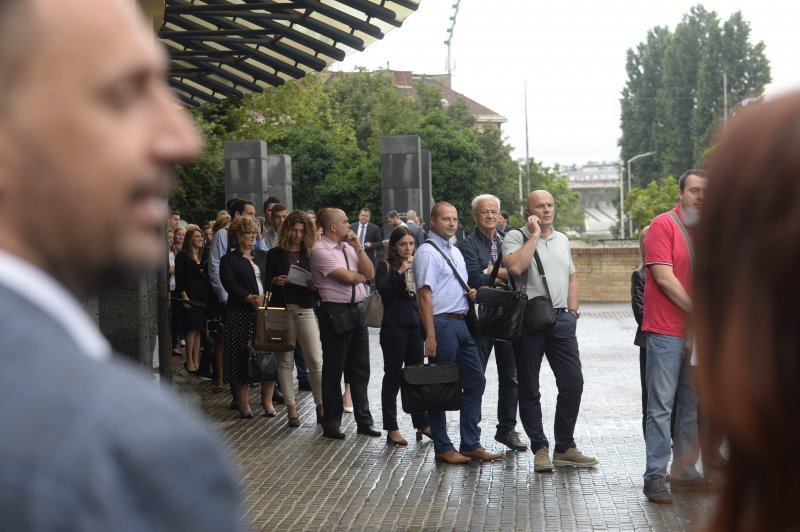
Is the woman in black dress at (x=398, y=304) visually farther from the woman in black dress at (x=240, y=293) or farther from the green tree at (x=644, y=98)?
the green tree at (x=644, y=98)

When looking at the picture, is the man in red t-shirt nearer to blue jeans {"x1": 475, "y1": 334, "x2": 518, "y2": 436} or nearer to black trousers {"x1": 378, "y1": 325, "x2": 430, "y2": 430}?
blue jeans {"x1": 475, "y1": 334, "x2": 518, "y2": 436}

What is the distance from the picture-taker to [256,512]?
320 inches

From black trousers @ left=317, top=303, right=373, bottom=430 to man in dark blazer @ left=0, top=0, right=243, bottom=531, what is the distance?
32.7 ft

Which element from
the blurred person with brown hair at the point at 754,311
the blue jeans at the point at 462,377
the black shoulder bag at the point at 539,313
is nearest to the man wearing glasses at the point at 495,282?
the blue jeans at the point at 462,377

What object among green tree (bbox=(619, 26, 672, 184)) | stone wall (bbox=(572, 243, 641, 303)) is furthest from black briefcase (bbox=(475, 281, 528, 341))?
green tree (bbox=(619, 26, 672, 184))

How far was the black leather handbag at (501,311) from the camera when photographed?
929 centimetres

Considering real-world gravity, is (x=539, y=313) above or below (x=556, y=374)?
above

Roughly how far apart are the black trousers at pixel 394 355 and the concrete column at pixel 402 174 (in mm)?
16826

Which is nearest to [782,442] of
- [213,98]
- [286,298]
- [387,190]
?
[286,298]

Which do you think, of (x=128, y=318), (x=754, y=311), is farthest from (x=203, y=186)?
(x=754, y=311)

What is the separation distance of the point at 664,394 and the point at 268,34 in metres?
7.78

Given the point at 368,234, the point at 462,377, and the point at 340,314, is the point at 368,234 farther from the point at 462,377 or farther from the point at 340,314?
the point at 462,377

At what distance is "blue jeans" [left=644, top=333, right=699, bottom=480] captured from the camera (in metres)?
8.00

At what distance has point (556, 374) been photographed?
9.45m
